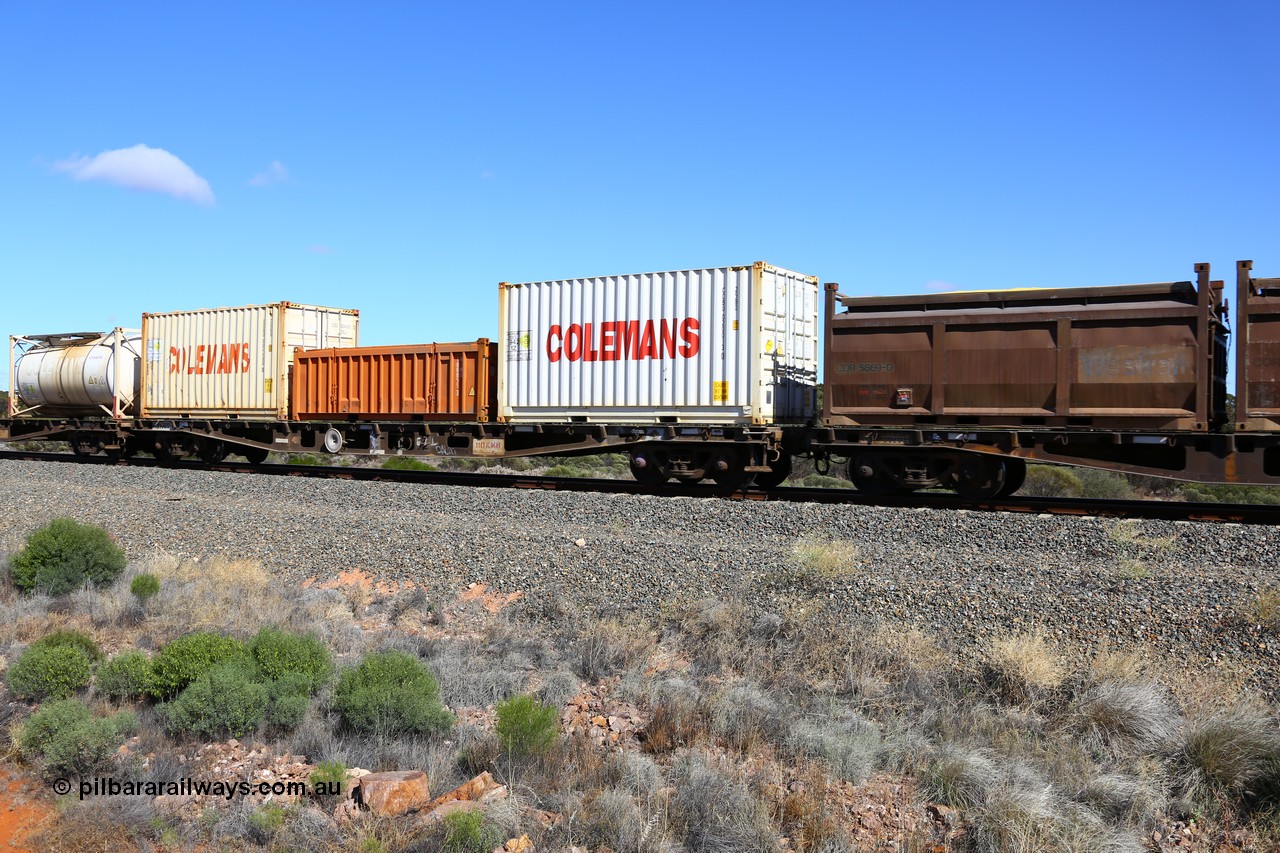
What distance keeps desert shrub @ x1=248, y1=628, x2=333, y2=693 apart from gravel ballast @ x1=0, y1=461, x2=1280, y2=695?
2.58 m

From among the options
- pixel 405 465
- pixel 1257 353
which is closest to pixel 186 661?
pixel 1257 353

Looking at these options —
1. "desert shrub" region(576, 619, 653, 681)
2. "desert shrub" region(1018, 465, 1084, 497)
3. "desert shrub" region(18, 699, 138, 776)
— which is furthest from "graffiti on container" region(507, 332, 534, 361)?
"desert shrub" region(18, 699, 138, 776)

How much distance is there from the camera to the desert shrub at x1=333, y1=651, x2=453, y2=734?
252 inches

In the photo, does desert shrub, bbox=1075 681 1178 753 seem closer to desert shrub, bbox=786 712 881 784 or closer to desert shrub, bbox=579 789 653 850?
desert shrub, bbox=786 712 881 784

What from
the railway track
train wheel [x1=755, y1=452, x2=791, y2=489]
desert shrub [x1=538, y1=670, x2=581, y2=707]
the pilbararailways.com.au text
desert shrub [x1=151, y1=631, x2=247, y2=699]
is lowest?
the pilbararailways.com.au text

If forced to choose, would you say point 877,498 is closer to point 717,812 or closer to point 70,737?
point 717,812

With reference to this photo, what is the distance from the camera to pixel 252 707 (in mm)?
6562

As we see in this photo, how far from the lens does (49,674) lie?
6.89 m

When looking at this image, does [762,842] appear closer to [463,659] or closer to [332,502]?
[463,659]

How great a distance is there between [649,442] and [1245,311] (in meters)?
8.57

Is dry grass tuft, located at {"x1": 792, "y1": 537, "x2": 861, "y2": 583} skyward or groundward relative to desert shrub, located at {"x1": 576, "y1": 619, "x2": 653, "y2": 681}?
skyward

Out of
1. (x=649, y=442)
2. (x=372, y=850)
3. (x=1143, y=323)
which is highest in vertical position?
(x=1143, y=323)

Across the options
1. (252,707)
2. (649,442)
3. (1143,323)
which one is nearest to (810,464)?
(649,442)

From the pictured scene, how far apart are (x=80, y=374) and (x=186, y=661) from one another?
70.1 feet
